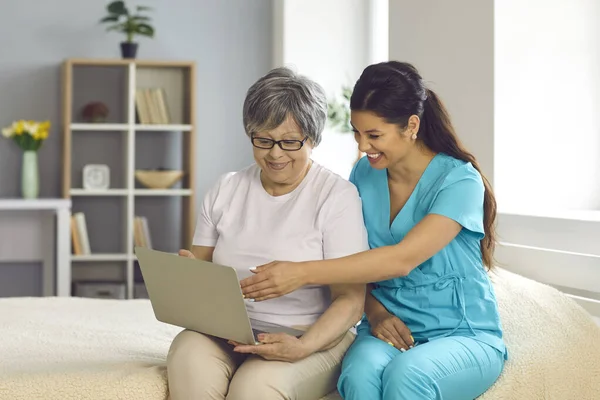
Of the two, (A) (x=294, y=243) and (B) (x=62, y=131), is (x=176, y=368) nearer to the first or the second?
(A) (x=294, y=243)

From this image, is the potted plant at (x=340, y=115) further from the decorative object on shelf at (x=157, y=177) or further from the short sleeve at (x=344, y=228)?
the short sleeve at (x=344, y=228)

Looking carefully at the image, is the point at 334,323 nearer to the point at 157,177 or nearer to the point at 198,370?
the point at 198,370

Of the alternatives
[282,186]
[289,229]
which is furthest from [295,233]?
[282,186]

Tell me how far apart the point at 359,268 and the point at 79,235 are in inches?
116

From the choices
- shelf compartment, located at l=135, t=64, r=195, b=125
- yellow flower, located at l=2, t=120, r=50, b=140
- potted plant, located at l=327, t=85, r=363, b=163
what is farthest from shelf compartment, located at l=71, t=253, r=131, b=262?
potted plant, located at l=327, t=85, r=363, b=163

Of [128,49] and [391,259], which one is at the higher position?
[128,49]

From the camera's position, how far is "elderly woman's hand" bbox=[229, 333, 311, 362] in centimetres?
169

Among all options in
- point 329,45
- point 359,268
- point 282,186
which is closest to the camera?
point 359,268

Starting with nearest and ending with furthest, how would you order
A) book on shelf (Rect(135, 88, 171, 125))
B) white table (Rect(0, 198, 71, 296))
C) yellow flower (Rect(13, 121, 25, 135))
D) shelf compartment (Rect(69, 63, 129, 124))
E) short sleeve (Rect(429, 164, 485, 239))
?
short sleeve (Rect(429, 164, 485, 239)) < white table (Rect(0, 198, 71, 296)) < yellow flower (Rect(13, 121, 25, 135)) < book on shelf (Rect(135, 88, 171, 125)) < shelf compartment (Rect(69, 63, 129, 124))

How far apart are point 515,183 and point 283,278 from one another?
1371mm

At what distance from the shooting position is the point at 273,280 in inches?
66.8

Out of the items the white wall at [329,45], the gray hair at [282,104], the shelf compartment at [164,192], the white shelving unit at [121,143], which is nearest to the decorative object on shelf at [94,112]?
A: the white shelving unit at [121,143]

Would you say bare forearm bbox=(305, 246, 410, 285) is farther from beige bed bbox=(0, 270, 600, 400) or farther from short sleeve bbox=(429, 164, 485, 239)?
beige bed bbox=(0, 270, 600, 400)

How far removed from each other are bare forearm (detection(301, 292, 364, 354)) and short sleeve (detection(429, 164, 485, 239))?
0.26 metres
